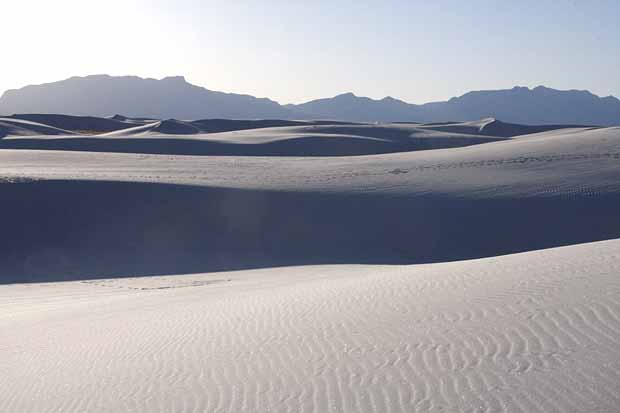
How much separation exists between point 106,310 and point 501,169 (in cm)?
1558

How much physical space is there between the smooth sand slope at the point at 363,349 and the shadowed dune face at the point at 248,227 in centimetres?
698

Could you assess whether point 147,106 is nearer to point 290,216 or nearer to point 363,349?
point 290,216

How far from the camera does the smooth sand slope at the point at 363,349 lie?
13.6 ft

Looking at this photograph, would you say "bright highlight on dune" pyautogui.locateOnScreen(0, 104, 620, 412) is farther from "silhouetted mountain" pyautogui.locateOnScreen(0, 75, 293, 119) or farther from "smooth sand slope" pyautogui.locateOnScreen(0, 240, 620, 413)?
"silhouetted mountain" pyautogui.locateOnScreen(0, 75, 293, 119)

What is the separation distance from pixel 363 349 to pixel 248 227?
40.3 ft

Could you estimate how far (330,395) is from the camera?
4.32 metres

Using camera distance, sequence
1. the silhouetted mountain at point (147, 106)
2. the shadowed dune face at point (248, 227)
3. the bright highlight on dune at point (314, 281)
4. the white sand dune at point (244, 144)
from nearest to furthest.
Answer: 1. the bright highlight on dune at point (314, 281)
2. the shadowed dune face at point (248, 227)
3. the white sand dune at point (244, 144)
4. the silhouetted mountain at point (147, 106)

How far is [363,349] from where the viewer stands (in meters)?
5.11

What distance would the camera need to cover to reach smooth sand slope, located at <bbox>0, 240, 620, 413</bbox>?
163 inches

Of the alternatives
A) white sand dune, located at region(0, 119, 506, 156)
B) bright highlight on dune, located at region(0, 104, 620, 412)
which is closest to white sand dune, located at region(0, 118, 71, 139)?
white sand dune, located at region(0, 119, 506, 156)

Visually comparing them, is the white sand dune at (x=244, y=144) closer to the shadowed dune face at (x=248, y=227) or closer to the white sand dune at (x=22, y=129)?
the white sand dune at (x=22, y=129)

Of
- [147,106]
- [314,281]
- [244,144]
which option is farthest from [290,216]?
[147,106]

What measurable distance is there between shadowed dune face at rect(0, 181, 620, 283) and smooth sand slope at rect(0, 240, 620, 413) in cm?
698

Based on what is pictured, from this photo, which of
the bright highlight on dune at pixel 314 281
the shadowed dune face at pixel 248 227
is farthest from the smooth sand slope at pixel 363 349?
the shadowed dune face at pixel 248 227
